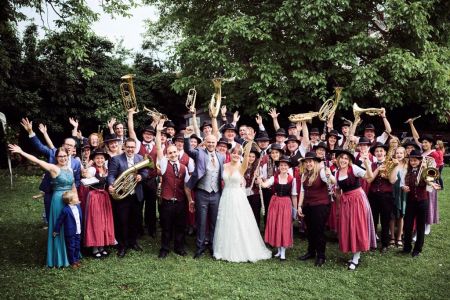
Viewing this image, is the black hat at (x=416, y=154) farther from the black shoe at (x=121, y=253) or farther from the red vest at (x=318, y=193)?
the black shoe at (x=121, y=253)

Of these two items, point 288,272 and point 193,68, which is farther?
point 193,68

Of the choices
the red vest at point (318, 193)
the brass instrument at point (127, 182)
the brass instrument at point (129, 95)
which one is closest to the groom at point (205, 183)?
the brass instrument at point (127, 182)

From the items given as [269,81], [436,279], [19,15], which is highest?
[19,15]

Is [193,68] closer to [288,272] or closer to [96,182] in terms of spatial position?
[96,182]

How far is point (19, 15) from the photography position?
13.4m

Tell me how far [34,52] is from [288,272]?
56.5 feet

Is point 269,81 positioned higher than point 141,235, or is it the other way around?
point 269,81

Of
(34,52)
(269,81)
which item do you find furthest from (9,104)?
(269,81)

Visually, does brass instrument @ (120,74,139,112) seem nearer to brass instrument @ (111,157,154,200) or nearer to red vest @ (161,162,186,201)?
brass instrument @ (111,157,154,200)

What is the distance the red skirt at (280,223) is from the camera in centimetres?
726

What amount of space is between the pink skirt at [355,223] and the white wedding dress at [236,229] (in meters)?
1.42

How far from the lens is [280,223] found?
728cm

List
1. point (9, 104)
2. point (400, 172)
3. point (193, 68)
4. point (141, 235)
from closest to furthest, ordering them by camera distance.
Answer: point (400, 172) → point (141, 235) → point (193, 68) → point (9, 104)

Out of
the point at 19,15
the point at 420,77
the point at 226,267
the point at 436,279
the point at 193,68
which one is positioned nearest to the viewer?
the point at 436,279
